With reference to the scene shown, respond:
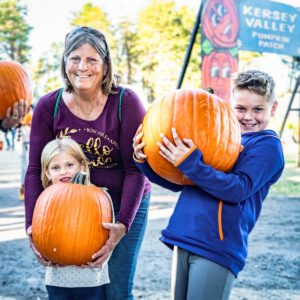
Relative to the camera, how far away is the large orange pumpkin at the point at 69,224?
1998 mm

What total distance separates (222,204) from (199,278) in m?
0.36

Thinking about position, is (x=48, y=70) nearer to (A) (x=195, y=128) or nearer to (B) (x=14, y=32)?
(B) (x=14, y=32)

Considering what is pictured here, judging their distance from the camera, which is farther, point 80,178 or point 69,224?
point 80,178

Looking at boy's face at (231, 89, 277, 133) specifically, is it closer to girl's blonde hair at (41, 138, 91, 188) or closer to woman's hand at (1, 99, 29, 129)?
girl's blonde hair at (41, 138, 91, 188)

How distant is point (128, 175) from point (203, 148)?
1.93 ft

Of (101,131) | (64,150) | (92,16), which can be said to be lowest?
(64,150)

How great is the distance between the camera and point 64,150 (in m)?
2.10

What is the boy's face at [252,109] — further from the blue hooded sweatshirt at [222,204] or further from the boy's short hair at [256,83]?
the blue hooded sweatshirt at [222,204]

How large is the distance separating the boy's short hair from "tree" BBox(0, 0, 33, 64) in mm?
39123

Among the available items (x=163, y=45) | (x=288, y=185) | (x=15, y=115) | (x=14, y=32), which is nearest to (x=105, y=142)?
(x=15, y=115)

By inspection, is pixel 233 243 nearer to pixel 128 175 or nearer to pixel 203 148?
pixel 203 148

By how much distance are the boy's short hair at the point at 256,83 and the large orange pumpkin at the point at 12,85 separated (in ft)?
6.56

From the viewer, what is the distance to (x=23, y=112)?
322 cm

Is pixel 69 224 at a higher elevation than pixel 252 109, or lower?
lower
